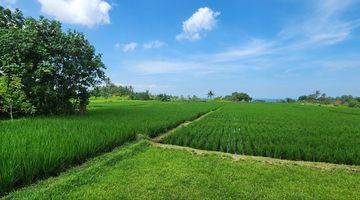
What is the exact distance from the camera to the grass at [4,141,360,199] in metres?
5.85

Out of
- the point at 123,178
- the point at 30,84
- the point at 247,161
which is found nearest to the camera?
the point at 123,178

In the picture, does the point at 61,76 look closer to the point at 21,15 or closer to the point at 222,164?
the point at 21,15

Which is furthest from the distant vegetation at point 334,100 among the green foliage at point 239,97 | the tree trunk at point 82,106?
the tree trunk at point 82,106

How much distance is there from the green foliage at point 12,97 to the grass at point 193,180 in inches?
355

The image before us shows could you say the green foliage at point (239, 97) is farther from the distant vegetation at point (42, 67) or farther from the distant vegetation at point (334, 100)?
the distant vegetation at point (42, 67)

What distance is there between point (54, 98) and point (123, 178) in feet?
44.9

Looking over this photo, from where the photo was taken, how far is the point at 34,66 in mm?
18172

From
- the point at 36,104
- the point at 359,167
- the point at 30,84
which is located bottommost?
the point at 359,167

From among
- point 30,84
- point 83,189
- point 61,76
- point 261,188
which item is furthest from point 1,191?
point 61,76

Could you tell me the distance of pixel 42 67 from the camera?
57.3 feet

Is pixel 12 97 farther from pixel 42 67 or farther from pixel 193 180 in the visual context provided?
pixel 193 180

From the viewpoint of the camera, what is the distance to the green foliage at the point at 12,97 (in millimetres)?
15234

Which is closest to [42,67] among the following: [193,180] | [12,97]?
[12,97]

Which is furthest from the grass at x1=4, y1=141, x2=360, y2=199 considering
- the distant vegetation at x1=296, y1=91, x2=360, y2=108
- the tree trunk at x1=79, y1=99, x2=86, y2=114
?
the distant vegetation at x1=296, y1=91, x2=360, y2=108
